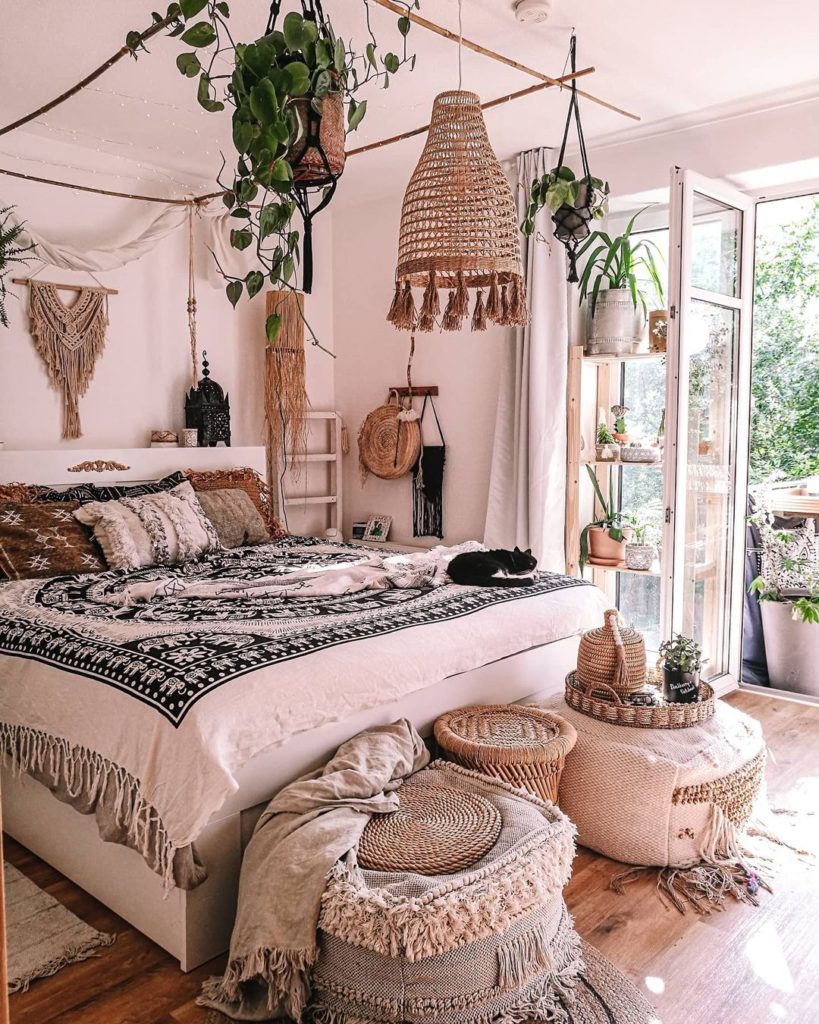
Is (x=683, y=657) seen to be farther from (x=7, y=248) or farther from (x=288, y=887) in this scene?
(x=7, y=248)

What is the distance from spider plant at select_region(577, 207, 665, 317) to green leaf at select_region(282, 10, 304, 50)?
2675mm

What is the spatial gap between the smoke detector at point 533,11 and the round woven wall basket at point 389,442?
7.72 feet

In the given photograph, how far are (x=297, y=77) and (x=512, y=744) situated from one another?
1776 mm

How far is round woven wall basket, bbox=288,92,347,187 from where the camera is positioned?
166 cm

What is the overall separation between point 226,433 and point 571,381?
1.84 metres

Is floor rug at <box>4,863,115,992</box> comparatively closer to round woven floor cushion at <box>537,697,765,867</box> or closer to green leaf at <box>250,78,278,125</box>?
round woven floor cushion at <box>537,697,765,867</box>

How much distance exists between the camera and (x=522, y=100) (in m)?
3.58

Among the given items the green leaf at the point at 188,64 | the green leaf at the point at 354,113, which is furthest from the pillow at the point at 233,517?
the green leaf at the point at 188,64

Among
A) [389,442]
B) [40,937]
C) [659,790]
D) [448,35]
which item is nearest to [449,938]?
[659,790]

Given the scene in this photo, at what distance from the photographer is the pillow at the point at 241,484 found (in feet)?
14.0

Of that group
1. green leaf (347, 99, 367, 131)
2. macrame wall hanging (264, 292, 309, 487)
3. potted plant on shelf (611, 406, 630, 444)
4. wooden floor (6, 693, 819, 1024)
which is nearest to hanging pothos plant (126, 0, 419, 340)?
green leaf (347, 99, 367, 131)

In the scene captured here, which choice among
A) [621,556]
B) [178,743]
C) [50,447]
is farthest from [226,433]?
[178,743]

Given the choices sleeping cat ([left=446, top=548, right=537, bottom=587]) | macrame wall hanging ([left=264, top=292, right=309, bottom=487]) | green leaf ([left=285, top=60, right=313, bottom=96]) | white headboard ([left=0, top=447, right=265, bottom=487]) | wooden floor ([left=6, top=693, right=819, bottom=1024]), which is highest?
green leaf ([left=285, top=60, right=313, bottom=96])

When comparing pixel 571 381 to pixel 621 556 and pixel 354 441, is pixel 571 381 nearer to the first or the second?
pixel 621 556
